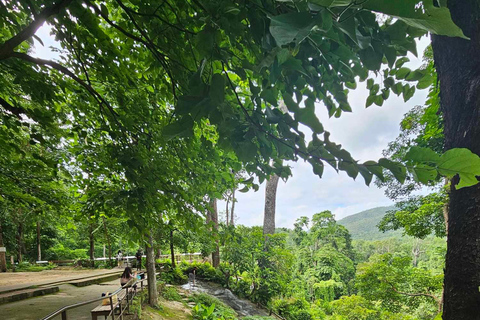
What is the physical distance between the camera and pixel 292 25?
1.63 ft

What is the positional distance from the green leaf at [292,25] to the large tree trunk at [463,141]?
172 centimetres

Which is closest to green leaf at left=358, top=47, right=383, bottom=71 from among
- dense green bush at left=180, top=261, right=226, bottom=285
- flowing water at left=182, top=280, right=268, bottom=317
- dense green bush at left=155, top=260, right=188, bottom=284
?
flowing water at left=182, top=280, right=268, bottom=317

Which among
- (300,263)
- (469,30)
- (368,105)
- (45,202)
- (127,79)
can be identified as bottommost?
(300,263)

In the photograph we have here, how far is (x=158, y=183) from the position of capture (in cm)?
270

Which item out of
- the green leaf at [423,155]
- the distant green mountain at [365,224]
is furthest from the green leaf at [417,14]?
the distant green mountain at [365,224]

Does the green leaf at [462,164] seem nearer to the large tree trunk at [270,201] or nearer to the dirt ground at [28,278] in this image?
the large tree trunk at [270,201]

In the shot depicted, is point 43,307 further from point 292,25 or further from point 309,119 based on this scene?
point 292,25

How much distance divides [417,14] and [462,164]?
0.55 metres

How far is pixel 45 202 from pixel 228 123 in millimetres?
5586

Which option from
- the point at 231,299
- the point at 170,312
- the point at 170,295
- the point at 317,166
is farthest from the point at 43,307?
the point at 317,166

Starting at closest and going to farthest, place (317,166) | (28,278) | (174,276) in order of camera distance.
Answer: (317,166)
(28,278)
(174,276)

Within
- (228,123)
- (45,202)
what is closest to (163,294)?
(45,202)

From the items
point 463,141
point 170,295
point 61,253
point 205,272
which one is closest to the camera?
point 463,141

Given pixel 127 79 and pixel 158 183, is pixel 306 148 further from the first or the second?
pixel 127 79
